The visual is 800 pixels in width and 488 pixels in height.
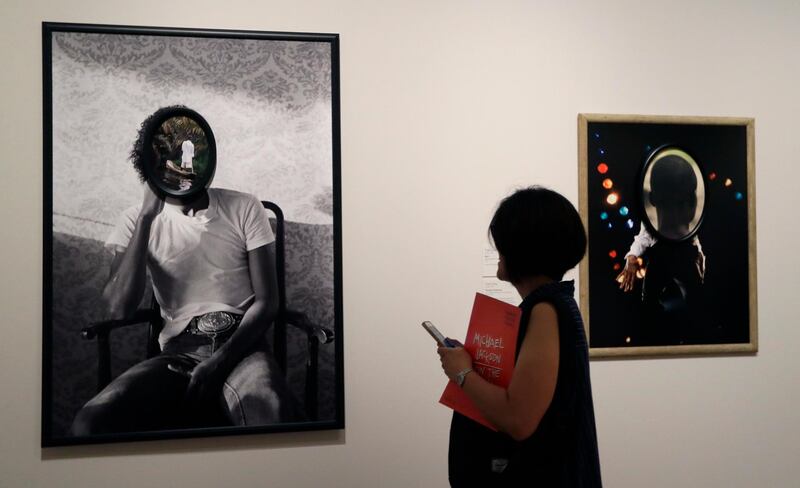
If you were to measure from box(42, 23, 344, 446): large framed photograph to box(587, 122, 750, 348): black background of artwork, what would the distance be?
88 centimetres

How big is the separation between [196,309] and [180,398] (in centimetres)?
27

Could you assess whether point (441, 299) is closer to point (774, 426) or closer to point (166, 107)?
point (166, 107)

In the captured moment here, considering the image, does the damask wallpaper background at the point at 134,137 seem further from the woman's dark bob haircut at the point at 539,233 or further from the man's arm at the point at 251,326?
the woman's dark bob haircut at the point at 539,233

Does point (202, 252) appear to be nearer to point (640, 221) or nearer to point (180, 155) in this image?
point (180, 155)

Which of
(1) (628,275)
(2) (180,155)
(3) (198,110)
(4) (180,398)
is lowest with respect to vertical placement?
(4) (180,398)

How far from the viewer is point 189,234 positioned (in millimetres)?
1869

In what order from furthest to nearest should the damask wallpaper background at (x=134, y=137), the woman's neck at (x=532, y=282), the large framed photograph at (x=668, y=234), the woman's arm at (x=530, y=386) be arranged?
1. the large framed photograph at (x=668, y=234)
2. the damask wallpaper background at (x=134, y=137)
3. the woman's neck at (x=532, y=282)
4. the woman's arm at (x=530, y=386)

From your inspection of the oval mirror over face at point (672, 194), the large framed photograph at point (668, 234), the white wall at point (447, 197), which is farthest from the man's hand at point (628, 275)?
the white wall at point (447, 197)

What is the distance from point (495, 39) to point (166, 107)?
1.07m

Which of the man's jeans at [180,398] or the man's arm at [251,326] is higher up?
the man's arm at [251,326]

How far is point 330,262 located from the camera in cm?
193

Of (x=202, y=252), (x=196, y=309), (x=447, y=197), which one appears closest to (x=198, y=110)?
(x=202, y=252)

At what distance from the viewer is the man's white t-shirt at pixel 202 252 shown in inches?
72.6

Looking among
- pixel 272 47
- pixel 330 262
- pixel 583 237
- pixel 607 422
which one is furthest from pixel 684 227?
pixel 272 47
